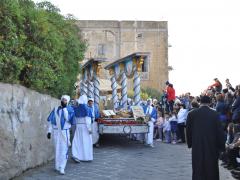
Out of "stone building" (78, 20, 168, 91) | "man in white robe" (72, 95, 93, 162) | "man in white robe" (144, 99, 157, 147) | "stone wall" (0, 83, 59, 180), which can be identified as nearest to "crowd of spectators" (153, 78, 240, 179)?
"man in white robe" (144, 99, 157, 147)

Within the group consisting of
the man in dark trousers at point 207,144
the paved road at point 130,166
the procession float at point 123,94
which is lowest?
the paved road at point 130,166

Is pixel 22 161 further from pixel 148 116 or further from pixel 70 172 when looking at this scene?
pixel 148 116

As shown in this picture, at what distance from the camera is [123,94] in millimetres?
23453

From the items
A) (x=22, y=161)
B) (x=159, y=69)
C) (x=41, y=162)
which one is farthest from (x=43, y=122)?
(x=159, y=69)

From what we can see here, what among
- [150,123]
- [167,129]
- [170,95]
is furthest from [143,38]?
[150,123]

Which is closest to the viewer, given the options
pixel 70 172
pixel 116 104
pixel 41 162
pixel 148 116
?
pixel 70 172

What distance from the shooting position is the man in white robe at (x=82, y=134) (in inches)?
594

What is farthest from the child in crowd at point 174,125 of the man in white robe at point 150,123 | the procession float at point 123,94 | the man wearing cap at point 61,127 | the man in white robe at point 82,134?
the man wearing cap at point 61,127

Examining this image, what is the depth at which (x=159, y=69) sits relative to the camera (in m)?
56.0

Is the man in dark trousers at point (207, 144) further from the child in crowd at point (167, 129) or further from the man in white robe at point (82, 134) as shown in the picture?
the child in crowd at point (167, 129)

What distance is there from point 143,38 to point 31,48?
4384 cm

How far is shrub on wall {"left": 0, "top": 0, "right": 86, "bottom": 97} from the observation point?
11176 mm

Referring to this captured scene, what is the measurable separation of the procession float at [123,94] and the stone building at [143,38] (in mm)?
31569

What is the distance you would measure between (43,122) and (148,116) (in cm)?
696
